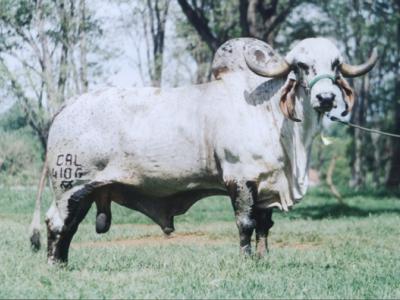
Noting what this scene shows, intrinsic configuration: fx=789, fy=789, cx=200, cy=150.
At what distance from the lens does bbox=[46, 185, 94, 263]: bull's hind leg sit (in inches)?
289

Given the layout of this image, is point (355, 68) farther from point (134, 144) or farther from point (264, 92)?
point (134, 144)

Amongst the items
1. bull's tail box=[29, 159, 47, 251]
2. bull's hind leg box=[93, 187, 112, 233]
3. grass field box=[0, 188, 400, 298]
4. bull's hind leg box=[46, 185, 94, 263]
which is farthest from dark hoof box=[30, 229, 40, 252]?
bull's hind leg box=[93, 187, 112, 233]

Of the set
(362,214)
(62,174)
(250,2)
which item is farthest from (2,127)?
(62,174)

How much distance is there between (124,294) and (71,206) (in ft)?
7.16

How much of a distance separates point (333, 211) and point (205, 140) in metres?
10.7

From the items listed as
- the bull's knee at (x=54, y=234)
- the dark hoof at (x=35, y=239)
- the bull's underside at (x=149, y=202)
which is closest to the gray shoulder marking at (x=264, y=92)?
the bull's underside at (x=149, y=202)

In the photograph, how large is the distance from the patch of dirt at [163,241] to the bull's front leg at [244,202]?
3842 mm

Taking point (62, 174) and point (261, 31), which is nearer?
point (62, 174)

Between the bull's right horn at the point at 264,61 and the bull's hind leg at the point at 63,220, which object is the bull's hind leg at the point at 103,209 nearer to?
the bull's hind leg at the point at 63,220

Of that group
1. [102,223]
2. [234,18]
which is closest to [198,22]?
[234,18]

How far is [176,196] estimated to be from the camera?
759cm

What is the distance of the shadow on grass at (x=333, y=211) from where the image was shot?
54.0ft

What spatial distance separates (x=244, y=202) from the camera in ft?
22.7

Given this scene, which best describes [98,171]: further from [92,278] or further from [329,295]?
[329,295]
